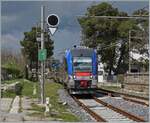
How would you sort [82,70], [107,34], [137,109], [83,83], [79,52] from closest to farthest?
[137,109], [83,83], [82,70], [79,52], [107,34]

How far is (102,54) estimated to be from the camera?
8125 cm

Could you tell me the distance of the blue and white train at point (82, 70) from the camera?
1337 inches

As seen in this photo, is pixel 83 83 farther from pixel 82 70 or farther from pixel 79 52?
pixel 79 52

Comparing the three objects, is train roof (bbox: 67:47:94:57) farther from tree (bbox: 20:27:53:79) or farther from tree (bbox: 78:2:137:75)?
tree (bbox: 20:27:53:79)

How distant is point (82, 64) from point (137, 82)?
50.3 feet

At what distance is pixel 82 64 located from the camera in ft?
113

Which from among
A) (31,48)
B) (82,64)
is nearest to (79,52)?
(82,64)

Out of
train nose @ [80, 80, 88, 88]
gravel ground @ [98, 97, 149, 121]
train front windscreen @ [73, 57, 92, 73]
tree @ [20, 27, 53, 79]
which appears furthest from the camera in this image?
tree @ [20, 27, 53, 79]

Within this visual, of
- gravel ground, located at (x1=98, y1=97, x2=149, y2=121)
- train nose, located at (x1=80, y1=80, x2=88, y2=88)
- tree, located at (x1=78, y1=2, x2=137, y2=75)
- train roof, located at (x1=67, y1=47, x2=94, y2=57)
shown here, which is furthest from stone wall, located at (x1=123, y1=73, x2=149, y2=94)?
tree, located at (x1=78, y1=2, x2=137, y2=75)

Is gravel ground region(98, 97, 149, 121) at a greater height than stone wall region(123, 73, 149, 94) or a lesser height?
lesser

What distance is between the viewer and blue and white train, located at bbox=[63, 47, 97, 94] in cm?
3397

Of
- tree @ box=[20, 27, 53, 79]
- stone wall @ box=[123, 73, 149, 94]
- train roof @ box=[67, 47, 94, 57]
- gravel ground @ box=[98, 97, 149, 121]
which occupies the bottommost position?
gravel ground @ box=[98, 97, 149, 121]

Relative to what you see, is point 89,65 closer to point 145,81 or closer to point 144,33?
point 145,81

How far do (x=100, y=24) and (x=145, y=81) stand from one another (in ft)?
118
